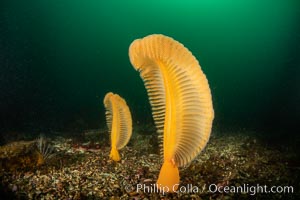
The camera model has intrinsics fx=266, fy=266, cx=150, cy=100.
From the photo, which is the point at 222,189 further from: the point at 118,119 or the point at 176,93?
the point at 118,119

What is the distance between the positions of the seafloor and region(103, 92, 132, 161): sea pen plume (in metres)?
0.35

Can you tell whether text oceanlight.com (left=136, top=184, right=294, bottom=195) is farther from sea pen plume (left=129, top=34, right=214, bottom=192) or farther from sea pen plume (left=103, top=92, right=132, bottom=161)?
sea pen plume (left=103, top=92, right=132, bottom=161)

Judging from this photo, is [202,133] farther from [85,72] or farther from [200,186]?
[85,72]

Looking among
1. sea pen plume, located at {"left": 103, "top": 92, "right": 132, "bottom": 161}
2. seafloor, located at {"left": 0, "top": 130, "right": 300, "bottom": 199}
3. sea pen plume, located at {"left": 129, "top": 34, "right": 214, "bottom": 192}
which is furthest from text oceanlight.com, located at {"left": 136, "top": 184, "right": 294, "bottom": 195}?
sea pen plume, located at {"left": 103, "top": 92, "right": 132, "bottom": 161}

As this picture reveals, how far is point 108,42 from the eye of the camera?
4691 cm

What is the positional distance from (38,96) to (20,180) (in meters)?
26.7

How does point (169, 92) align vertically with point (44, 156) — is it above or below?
above

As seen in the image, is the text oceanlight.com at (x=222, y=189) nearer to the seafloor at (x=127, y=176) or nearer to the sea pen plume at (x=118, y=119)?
the seafloor at (x=127, y=176)

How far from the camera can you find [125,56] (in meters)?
52.1

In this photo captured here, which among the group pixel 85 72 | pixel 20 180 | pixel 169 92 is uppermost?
pixel 85 72

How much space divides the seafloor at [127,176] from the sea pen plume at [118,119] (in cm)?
35

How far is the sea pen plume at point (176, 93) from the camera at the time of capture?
7.98 ft

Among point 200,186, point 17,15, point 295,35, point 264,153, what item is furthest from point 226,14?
point 200,186

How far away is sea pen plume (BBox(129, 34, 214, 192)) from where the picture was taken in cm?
243
